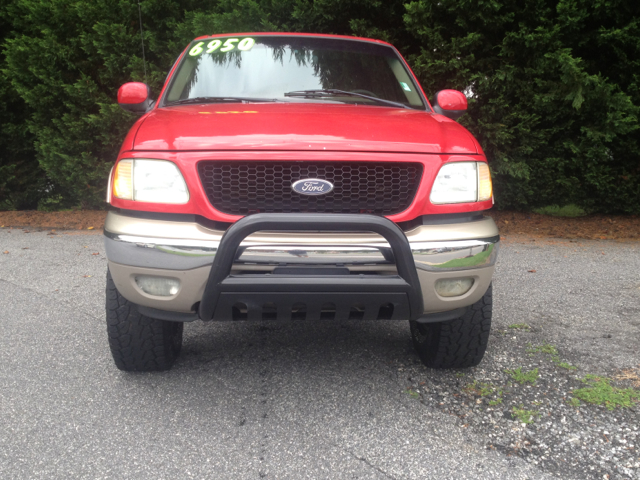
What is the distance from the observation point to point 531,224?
7.06m

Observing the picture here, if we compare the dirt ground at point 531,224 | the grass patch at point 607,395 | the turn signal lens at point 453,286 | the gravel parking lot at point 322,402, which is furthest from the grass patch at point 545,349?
the dirt ground at point 531,224

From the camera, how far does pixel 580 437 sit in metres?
2.11

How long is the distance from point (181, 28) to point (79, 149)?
7.57 feet

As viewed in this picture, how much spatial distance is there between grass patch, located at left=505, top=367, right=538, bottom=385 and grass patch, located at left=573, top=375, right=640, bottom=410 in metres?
0.20

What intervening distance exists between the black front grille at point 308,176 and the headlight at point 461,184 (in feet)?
0.32

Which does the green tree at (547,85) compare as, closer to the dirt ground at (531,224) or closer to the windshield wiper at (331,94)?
the dirt ground at (531,224)

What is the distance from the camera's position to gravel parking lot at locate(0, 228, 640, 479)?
77.1 inches

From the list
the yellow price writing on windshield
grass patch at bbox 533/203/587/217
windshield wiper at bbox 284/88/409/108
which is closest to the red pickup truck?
windshield wiper at bbox 284/88/409/108

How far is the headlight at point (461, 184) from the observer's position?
2.21 metres

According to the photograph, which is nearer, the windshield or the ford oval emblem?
the ford oval emblem

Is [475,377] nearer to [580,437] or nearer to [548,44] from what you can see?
[580,437]

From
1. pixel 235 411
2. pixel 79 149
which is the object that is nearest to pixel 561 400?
pixel 235 411

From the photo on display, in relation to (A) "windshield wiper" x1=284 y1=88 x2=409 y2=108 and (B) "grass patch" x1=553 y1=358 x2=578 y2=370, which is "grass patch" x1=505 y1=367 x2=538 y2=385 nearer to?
(B) "grass patch" x1=553 y1=358 x2=578 y2=370

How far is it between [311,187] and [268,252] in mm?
344
